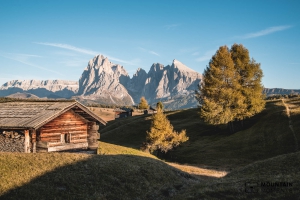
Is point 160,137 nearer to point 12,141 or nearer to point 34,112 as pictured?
point 34,112

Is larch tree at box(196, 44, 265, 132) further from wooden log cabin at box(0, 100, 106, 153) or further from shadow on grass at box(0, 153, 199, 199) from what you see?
shadow on grass at box(0, 153, 199, 199)

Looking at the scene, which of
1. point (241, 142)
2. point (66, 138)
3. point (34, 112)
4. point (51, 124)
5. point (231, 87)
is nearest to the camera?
point (34, 112)

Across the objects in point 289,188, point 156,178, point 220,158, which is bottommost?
point 220,158

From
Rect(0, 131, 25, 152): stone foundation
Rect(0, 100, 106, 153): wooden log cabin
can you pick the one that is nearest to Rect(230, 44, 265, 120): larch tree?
Rect(0, 100, 106, 153): wooden log cabin

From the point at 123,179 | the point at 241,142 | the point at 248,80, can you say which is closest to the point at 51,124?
the point at 123,179

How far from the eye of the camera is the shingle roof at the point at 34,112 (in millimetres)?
22927

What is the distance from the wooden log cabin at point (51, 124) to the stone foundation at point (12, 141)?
28 cm

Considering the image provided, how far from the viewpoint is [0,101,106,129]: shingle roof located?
22927mm

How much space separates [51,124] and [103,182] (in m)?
12.9

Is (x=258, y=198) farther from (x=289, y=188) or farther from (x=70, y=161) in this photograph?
(x=70, y=161)

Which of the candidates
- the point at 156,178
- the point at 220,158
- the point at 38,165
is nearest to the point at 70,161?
the point at 38,165

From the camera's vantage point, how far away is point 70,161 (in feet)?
58.4

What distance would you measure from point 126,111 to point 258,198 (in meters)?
119

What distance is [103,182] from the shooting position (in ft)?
50.8
